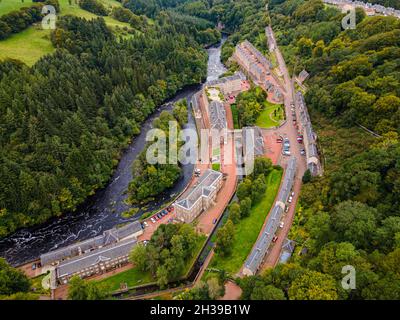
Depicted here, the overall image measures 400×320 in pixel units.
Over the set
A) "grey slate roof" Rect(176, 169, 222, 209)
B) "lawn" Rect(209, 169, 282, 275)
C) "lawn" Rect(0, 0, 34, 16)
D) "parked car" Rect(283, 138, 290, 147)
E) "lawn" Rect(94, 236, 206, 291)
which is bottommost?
"lawn" Rect(94, 236, 206, 291)

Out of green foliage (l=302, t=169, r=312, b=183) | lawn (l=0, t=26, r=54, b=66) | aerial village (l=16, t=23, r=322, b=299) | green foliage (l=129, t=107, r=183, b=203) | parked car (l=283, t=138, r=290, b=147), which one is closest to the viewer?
aerial village (l=16, t=23, r=322, b=299)

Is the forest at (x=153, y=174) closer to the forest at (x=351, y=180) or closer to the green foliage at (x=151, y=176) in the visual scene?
the green foliage at (x=151, y=176)

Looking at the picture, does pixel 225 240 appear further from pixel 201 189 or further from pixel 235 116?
pixel 235 116

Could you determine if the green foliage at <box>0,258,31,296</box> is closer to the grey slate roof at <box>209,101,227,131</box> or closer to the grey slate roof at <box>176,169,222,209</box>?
the grey slate roof at <box>176,169,222,209</box>

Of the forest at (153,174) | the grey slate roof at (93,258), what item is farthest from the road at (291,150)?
the forest at (153,174)

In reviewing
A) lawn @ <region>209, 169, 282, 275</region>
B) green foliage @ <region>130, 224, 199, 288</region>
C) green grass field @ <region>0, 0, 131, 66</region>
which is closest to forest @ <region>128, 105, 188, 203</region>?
green foliage @ <region>130, 224, 199, 288</region>

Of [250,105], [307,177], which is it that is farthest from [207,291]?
Result: [250,105]
